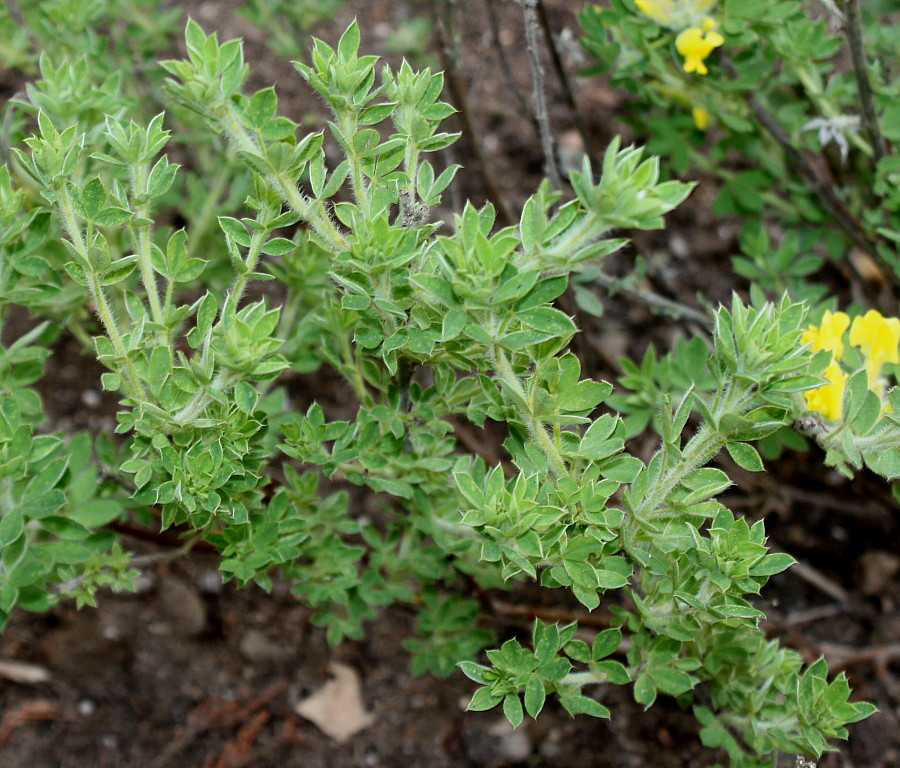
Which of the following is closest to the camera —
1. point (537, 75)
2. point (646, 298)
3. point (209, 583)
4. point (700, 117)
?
point (537, 75)

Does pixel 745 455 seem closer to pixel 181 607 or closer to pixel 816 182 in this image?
pixel 816 182

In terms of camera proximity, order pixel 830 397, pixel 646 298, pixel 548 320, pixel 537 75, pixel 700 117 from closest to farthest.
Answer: pixel 548 320, pixel 830 397, pixel 537 75, pixel 646 298, pixel 700 117

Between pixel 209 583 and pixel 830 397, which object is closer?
pixel 830 397

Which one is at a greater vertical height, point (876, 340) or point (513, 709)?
point (876, 340)

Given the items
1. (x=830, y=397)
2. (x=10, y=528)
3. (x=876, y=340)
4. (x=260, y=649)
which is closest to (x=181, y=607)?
(x=260, y=649)

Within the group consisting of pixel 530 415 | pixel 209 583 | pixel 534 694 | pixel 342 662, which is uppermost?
pixel 530 415

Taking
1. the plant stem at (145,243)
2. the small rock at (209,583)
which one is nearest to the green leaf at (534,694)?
the plant stem at (145,243)

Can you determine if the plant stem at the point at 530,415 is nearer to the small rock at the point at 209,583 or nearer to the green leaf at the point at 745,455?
the green leaf at the point at 745,455
